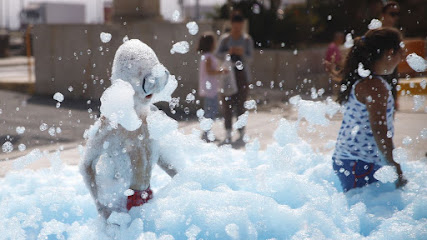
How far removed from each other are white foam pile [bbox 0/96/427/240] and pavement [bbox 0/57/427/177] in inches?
40.8

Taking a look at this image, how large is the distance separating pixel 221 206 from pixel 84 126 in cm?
465

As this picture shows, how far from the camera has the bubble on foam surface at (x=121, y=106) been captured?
2705 mm

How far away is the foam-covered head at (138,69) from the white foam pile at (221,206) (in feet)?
0.79

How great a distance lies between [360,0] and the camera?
19250 mm


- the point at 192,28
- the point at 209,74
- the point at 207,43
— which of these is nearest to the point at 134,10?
the point at 192,28

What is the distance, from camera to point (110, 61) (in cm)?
880

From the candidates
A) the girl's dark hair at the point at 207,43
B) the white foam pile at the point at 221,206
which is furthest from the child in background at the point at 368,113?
the girl's dark hair at the point at 207,43

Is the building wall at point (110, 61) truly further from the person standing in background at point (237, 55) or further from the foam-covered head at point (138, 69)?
the foam-covered head at point (138, 69)

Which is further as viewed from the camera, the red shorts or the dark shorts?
the dark shorts

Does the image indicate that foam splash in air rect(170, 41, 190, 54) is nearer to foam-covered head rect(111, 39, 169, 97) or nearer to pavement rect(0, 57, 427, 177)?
foam-covered head rect(111, 39, 169, 97)

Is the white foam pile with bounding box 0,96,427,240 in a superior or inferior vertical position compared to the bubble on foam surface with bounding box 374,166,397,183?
inferior

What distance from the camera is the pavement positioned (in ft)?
19.0

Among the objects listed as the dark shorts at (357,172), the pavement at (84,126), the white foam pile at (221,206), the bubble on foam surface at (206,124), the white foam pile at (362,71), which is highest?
the white foam pile at (362,71)

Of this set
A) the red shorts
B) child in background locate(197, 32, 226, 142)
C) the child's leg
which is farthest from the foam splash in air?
the child's leg
